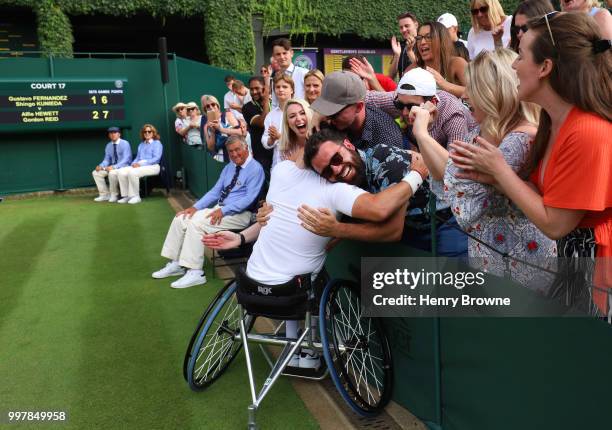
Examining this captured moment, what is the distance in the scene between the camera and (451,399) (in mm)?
2883

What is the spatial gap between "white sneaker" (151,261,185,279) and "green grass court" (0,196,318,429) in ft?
0.37

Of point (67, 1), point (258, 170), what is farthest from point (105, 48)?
point (258, 170)

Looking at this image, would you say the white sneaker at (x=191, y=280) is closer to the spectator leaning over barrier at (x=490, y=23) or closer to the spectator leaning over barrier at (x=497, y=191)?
the spectator leaning over barrier at (x=490, y=23)

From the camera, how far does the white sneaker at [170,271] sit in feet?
21.0

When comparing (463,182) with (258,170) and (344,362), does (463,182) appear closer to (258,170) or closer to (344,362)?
(344,362)

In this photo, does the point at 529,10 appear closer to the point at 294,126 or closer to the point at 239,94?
the point at 294,126

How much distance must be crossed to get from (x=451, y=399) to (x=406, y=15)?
4.80 meters

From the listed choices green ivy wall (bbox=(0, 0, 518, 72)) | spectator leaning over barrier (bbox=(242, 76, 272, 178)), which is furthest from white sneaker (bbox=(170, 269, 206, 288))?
green ivy wall (bbox=(0, 0, 518, 72))

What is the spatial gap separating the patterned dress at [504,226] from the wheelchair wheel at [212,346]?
1.72m

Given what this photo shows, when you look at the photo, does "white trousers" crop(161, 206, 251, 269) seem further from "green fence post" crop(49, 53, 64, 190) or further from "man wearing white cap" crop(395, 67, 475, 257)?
"green fence post" crop(49, 53, 64, 190)

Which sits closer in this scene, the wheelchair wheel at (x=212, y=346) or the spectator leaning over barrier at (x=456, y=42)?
the wheelchair wheel at (x=212, y=346)

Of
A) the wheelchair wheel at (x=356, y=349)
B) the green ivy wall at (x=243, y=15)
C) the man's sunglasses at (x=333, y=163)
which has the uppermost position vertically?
the green ivy wall at (x=243, y=15)

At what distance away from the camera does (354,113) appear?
3.65 m

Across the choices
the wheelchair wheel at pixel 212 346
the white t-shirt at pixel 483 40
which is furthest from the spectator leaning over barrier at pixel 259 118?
the wheelchair wheel at pixel 212 346
